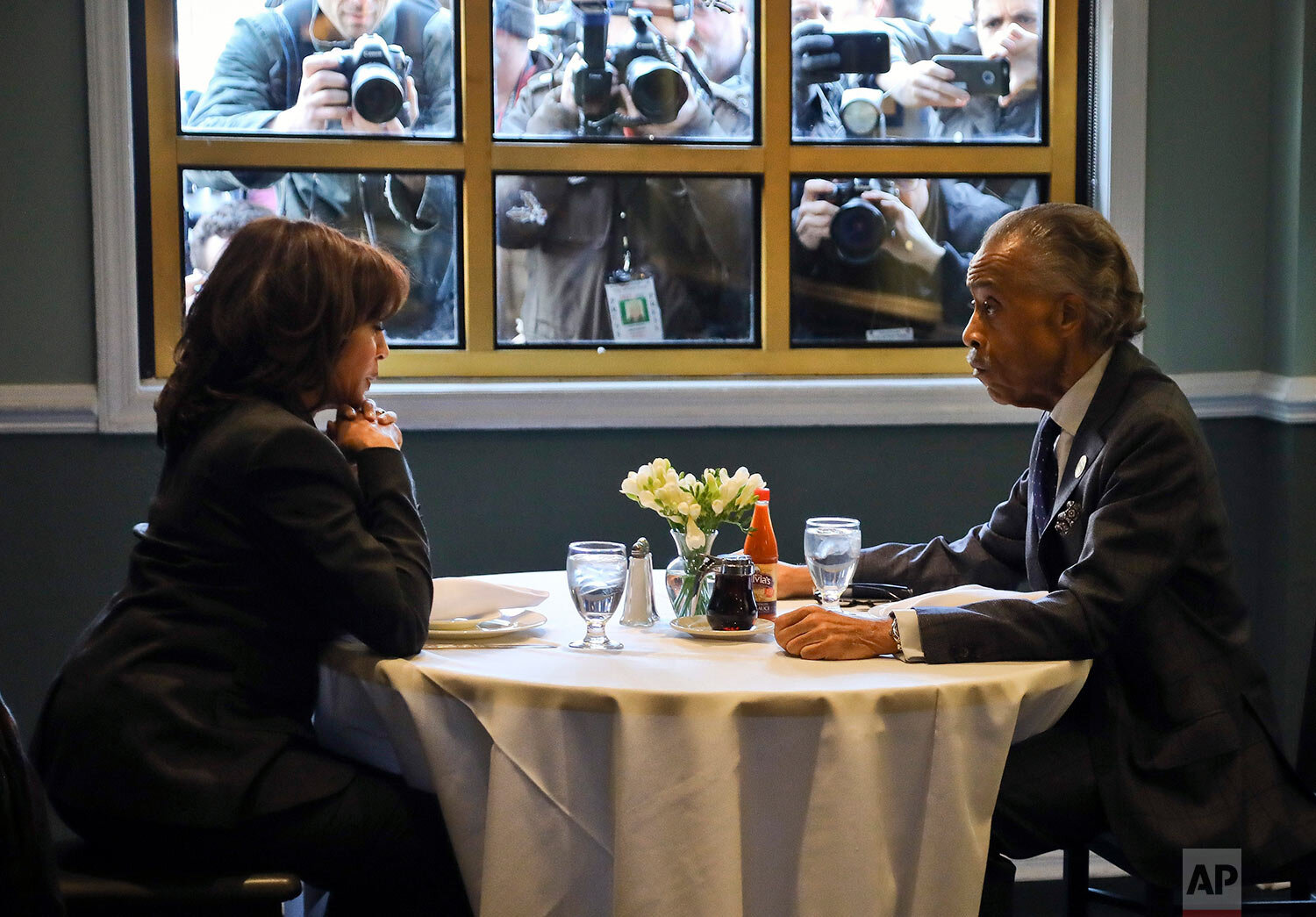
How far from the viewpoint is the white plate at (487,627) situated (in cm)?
187

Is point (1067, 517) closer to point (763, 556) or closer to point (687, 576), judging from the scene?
point (763, 556)

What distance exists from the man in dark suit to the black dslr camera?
1886 millimetres

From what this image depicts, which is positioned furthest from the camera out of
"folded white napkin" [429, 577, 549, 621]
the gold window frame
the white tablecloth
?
the gold window frame

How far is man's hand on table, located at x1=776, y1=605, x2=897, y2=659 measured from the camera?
177cm

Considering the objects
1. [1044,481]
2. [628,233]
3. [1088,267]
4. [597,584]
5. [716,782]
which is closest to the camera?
[716,782]

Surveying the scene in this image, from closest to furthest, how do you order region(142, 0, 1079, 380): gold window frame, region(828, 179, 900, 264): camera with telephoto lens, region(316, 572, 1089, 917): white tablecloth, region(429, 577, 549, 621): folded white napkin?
region(316, 572, 1089, 917): white tablecloth → region(429, 577, 549, 621): folded white napkin → region(142, 0, 1079, 380): gold window frame → region(828, 179, 900, 264): camera with telephoto lens

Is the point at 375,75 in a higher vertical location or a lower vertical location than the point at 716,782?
higher

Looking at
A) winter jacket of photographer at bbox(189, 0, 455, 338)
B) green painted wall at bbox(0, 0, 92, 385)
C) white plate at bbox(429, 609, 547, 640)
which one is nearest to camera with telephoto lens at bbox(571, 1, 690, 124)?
winter jacket of photographer at bbox(189, 0, 455, 338)

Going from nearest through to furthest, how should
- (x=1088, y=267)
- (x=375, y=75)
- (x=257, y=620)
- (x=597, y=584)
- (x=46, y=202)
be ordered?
(x=257, y=620), (x=597, y=584), (x=1088, y=267), (x=46, y=202), (x=375, y=75)

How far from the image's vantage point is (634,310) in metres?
3.38

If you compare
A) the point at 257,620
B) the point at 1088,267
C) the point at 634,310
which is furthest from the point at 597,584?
the point at 634,310

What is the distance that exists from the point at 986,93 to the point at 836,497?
1.13 metres

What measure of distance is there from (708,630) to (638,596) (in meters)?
0.16

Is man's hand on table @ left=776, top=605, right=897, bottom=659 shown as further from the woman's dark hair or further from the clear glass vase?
the woman's dark hair
